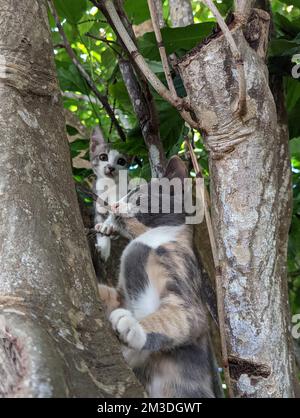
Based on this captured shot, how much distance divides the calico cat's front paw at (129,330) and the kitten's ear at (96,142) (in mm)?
3025

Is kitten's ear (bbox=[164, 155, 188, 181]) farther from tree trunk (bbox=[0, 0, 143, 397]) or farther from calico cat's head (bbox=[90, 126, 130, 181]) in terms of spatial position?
calico cat's head (bbox=[90, 126, 130, 181])

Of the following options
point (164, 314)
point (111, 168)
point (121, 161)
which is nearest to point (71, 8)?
point (111, 168)

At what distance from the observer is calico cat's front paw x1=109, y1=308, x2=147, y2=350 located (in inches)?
88.1

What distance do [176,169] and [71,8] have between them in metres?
1.35

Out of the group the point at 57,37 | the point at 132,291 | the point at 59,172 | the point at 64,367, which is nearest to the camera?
the point at 64,367

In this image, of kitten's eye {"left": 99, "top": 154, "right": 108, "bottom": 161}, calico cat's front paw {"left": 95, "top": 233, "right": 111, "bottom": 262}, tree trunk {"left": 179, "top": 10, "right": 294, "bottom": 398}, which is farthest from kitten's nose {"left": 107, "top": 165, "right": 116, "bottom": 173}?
tree trunk {"left": 179, "top": 10, "right": 294, "bottom": 398}

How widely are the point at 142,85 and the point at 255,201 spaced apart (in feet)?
4.07

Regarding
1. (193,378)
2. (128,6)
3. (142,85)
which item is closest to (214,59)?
(142,85)

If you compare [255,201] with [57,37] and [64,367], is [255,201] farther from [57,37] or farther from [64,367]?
[57,37]

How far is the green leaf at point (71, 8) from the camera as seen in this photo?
3.77 meters

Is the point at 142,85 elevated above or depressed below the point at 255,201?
above

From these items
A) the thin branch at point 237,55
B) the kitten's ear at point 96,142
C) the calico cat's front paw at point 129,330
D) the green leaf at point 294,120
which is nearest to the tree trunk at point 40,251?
the calico cat's front paw at point 129,330

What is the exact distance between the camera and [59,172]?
2324 millimetres

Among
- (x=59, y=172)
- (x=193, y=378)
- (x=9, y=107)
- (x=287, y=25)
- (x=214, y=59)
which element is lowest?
(x=193, y=378)
